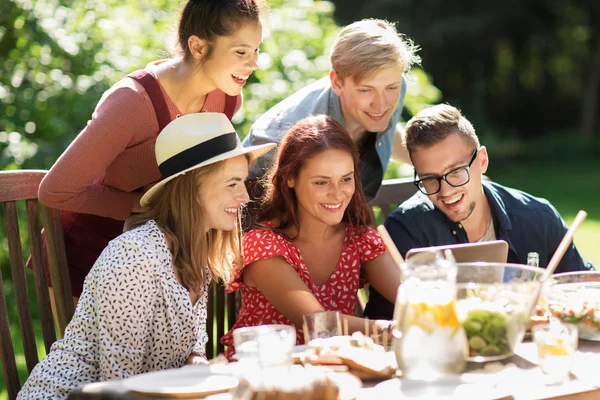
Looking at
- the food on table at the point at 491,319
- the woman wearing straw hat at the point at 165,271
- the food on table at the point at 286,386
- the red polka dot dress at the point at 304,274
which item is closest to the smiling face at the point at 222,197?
the woman wearing straw hat at the point at 165,271

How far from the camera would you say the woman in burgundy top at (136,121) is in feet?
10.1

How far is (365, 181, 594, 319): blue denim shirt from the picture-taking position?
3516 millimetres

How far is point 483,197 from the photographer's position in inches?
143

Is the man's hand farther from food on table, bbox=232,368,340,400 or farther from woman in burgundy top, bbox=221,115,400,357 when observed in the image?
food on table, bbox=232,368,340,400

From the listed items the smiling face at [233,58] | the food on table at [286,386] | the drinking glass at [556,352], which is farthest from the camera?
the smiling face at [233,58]

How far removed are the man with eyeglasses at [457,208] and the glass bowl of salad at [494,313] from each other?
3.33 ft

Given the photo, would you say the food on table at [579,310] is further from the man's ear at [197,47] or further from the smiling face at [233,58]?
the man's ear at [197,47]

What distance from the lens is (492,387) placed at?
2.12 meters

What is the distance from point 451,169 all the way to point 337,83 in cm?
63

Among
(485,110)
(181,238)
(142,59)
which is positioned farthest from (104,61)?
(485,110)

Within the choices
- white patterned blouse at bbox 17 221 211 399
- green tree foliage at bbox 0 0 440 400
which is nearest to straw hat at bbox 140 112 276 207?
white patterned blouse at bbox 17 221 211 399

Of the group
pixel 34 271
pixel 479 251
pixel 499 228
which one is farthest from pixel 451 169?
pixel 34 271

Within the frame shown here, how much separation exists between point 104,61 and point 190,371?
3648mm

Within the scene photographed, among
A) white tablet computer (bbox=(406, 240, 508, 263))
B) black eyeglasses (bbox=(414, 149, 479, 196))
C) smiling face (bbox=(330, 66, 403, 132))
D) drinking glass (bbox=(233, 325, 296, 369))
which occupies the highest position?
smiling face (bbox=(330, 66, 403, 132))
